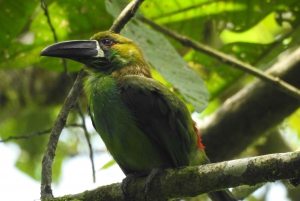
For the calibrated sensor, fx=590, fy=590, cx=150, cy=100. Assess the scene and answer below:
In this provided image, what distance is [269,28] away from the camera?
657 cm

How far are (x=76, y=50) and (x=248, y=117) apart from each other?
5.04 ft

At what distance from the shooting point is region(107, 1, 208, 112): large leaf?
419 centimetres

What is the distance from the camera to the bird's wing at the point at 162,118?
12.1 ft

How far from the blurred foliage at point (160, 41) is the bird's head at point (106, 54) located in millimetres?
110

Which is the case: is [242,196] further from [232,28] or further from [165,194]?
[232,28]

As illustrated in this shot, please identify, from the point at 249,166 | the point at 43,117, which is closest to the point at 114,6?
the point at 249,166

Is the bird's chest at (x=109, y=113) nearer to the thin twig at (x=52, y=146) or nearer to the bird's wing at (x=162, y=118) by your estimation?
the bird's wing at (x=162, y=118)

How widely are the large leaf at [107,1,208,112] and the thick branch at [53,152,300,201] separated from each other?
39.1 inches

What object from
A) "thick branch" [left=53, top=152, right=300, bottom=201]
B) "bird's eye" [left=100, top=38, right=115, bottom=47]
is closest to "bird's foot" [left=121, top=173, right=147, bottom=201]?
"thick branch" [left=53, top=152, right=300, bottom=201]

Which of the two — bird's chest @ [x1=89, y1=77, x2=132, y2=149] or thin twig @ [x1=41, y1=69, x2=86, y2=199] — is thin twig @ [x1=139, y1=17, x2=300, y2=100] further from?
thin twig @ [x1=41, y1=69, x2=86, y2=199]

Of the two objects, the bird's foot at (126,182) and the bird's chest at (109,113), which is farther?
the bird's chest at (109,113)

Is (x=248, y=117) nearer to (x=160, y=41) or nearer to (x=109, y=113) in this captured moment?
(x=160, y=41)

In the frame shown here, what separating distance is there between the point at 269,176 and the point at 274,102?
2.27m

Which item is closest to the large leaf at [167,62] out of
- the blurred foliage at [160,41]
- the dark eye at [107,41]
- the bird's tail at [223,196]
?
the blurred foliage at [160,41]
